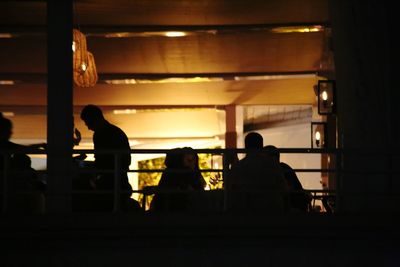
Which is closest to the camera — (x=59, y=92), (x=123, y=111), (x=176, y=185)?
(x=59, y=92)

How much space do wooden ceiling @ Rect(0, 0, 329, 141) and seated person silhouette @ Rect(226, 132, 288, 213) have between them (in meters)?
4.22

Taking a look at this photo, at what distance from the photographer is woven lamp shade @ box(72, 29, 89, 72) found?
10227 millimetres

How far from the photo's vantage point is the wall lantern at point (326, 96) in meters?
10.9

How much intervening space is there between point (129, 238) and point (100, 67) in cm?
794

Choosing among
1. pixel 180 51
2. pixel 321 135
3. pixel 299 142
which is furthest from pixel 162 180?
pixel 299 142

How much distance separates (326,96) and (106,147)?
15.1 ft

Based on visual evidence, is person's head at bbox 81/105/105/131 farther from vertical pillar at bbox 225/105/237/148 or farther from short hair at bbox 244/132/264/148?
vertical pillar at bbox 225/105/237/148

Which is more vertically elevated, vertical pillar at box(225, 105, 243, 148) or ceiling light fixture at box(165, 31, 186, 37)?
ceiling light fixture at box(165, 31, 186, 37)

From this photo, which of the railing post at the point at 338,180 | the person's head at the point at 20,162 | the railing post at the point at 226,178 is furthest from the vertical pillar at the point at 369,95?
the person's head at the point at 20,162

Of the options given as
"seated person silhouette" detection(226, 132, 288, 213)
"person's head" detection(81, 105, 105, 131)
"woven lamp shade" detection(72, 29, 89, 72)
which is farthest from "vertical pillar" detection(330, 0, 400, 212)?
"woven lamp shade" detection(72, 29, 89, 72)

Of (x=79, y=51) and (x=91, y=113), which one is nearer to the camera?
(x=91, y=113)

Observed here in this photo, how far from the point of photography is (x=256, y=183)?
6836mm

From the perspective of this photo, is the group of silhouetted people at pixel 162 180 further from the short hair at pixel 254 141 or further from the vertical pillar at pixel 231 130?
the vertical pillar at pixel 231 130

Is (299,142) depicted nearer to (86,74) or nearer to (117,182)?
(86,74)
